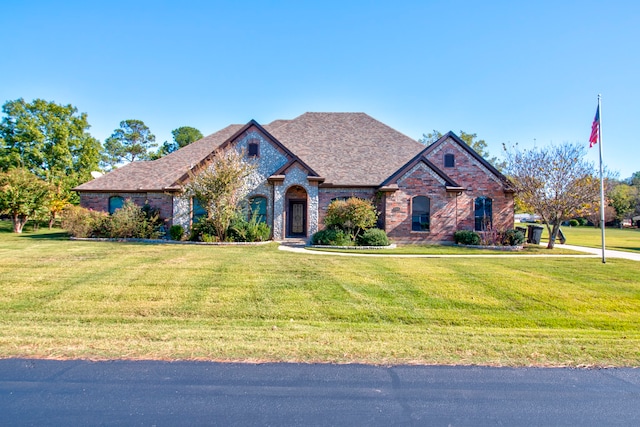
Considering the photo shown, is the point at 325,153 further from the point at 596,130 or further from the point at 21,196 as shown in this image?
the point at 21,196

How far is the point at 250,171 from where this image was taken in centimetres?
2039

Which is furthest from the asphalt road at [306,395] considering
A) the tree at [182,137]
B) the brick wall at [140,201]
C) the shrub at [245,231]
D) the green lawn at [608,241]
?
the tree at [182,137]

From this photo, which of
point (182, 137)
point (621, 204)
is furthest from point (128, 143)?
point (621, 204)

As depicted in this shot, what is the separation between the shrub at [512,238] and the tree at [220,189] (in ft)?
47.7

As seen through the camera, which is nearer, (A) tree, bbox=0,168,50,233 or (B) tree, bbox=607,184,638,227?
(A) tree, bbox=0,168,50,233

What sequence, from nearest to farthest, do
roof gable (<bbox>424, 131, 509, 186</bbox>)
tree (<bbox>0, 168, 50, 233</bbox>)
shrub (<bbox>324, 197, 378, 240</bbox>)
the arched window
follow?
1. shrub (<bbox>324, 197, 378, 240</bbox>)
2. roof gable (<bbox>424, 131, 509, 186</bbox>)
3. the arched window
4. tree (<bbox>0, 168, 50, 233</bbox>)

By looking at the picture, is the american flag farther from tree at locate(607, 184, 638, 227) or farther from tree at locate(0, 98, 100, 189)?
tree at locate(607, 184, 638, 227)

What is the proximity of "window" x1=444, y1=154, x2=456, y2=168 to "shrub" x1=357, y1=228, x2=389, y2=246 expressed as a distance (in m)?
6.61

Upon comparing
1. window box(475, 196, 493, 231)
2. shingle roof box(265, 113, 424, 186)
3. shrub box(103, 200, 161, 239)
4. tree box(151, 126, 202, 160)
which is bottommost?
shrub box(103, 200, 161, 239)

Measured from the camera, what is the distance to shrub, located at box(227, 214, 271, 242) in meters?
18.9

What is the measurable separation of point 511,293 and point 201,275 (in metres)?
8.90

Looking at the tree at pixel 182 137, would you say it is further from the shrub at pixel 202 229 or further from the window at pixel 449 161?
the window at pixel 449 161

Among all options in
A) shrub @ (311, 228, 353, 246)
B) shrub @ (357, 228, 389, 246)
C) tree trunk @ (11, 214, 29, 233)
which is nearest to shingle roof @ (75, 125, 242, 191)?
tree trunk @ (11, 214, 29, 233)

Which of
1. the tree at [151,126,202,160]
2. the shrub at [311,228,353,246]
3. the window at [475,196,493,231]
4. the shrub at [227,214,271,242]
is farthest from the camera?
the tree at [151,126,202,160]
